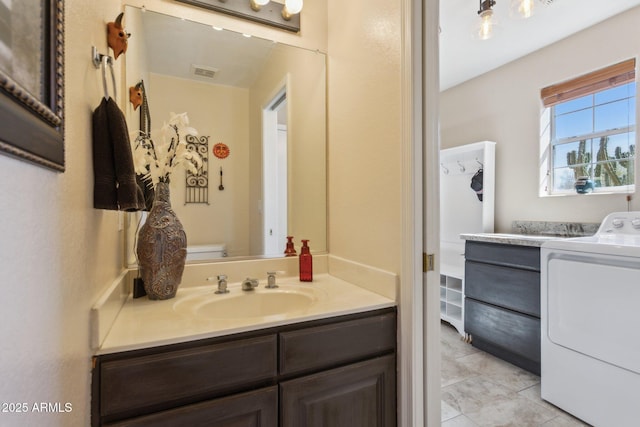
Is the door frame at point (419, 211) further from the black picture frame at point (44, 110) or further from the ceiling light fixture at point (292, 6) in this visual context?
the black picture frame at point (44, 110)

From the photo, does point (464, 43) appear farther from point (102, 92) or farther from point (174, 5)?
point (102, 92)

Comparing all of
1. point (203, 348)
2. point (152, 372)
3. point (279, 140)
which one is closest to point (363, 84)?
point (279, 140)

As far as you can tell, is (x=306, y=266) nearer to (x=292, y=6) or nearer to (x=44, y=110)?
(x=44, y=110)

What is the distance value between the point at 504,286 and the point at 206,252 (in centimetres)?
218

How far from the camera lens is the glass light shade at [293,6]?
1.62 metres

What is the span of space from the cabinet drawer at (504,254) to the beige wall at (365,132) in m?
1.50

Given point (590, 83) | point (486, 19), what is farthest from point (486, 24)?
point (590, 83)

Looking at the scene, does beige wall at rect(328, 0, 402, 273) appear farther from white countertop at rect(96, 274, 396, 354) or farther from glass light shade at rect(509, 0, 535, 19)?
glass light shade at rect(509, 0, 535, 19)

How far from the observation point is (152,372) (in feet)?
2.79

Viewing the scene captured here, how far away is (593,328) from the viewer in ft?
5.45

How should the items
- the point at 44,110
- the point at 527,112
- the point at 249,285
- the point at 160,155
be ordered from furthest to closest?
1. the point at 527,112
2. the point at 249,285
3. the point at 160,155
4. the point at 44,110

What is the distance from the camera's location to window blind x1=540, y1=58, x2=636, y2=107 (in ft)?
7.73

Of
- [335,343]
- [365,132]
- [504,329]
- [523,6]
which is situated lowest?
[504,329]

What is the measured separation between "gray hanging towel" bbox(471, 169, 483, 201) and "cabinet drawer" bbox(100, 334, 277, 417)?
2884mm
